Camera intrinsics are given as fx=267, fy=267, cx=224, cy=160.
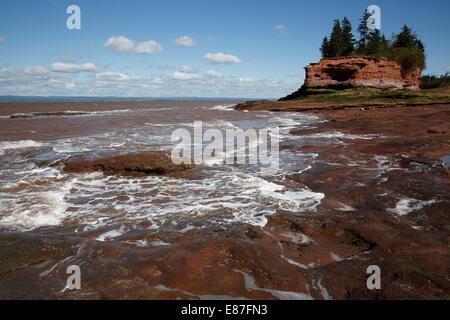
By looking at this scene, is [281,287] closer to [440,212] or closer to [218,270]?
[218,270]

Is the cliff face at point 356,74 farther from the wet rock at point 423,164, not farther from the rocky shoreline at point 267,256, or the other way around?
the rocky shoreline at point 267,256

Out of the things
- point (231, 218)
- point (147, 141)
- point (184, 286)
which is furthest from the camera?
point (147, 141)

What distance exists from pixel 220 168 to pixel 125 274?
4630 mm

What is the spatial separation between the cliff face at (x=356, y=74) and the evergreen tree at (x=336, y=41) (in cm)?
925

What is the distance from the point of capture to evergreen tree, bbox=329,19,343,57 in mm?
43188

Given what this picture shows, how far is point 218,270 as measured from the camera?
8.54 feet

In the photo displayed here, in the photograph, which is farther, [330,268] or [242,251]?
[242,251]

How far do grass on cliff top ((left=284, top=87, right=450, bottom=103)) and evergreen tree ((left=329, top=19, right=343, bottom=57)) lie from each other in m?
12.6

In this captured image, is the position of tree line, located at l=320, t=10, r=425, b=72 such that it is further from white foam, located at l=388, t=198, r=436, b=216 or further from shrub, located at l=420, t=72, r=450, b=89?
white foam, located at l=388, t=198, r=436, b=216

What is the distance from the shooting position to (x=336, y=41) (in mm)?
43281

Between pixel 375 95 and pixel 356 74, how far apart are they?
825cm
